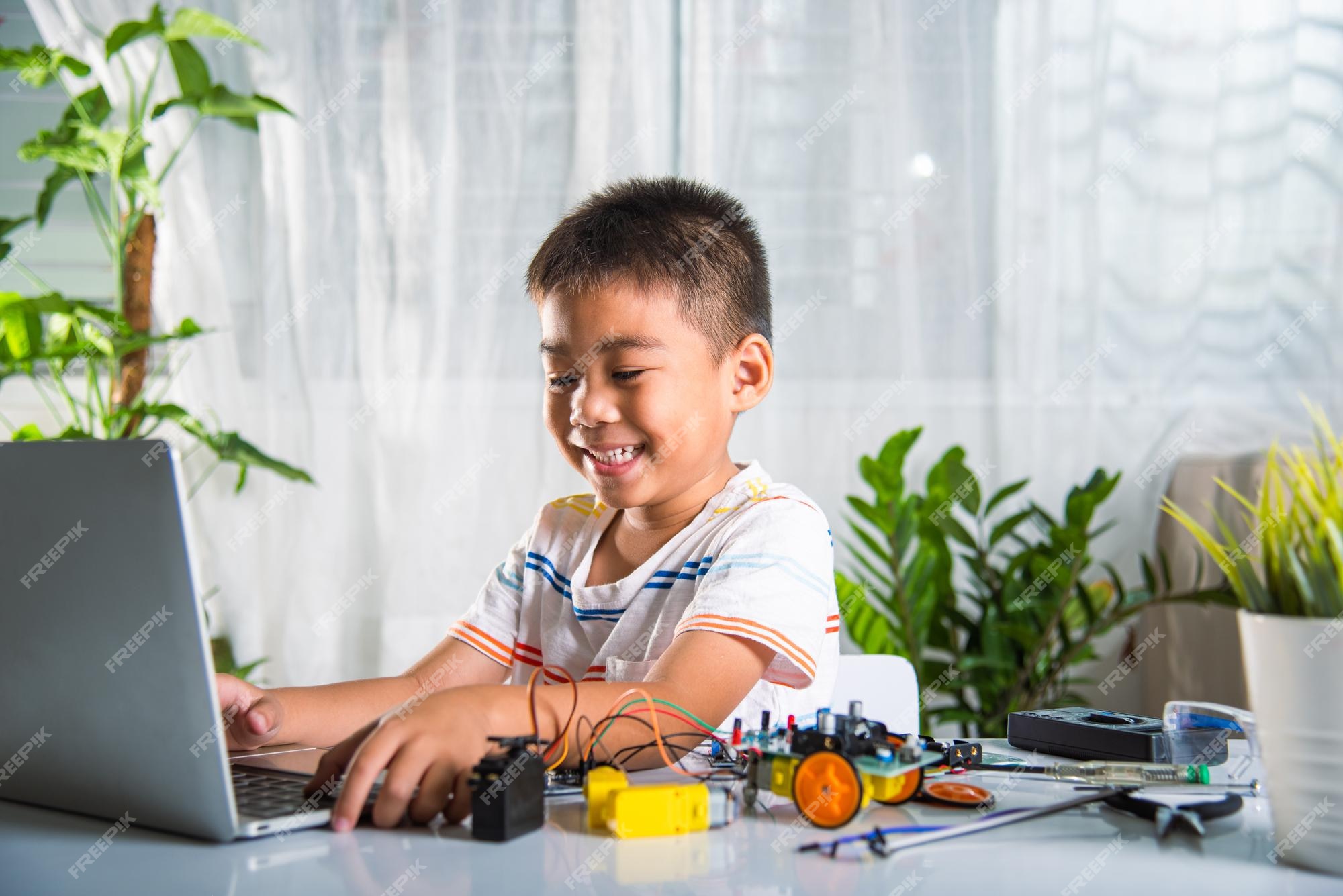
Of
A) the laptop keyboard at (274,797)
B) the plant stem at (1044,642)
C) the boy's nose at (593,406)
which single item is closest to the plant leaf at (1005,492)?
the plant stem at (1044,642)

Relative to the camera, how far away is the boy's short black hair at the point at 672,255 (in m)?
1.08

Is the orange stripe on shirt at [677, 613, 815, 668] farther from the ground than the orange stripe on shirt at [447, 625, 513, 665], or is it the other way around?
the orange stripe on shirt at [677, 613, 815, 668]

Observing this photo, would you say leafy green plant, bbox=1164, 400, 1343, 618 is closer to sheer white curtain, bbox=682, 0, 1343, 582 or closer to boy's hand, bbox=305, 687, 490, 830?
boy's hand, bbox=305, 687, 490, 830

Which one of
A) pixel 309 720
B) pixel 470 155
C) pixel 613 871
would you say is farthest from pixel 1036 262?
pixel 613 871

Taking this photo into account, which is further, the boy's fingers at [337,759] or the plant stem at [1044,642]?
the plant stem at [1044,642]

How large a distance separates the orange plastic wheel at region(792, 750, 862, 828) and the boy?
0.60ft

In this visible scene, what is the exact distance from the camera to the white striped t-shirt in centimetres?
92

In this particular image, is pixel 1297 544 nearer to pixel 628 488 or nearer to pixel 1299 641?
pixel 1299 641

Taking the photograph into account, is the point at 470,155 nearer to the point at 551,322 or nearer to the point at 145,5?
the point at 145,5

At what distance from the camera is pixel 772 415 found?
94.9 inches

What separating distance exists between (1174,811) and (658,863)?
0.30 metres

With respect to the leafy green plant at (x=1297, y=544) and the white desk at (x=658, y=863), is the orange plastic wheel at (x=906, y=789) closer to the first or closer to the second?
the white desk at (x=658, y=863)

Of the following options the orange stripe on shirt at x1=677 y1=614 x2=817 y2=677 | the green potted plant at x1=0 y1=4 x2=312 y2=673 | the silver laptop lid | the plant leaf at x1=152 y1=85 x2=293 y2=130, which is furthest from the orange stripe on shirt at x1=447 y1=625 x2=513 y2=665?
the plant leaf at x1=152 y1=85 x2=293 y2=130

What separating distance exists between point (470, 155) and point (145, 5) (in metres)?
0.72
